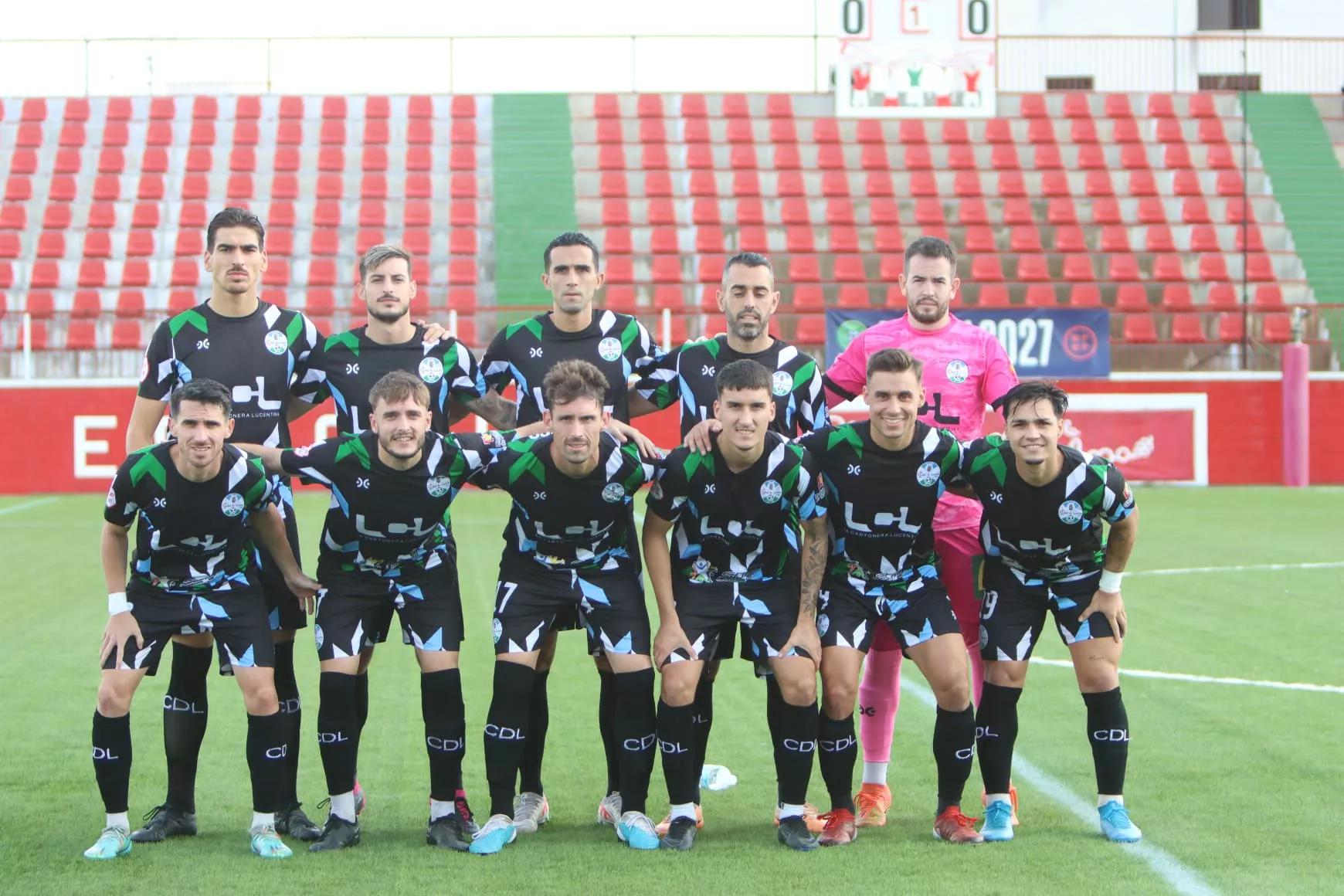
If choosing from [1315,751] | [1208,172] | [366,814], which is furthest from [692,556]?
[1208,172]

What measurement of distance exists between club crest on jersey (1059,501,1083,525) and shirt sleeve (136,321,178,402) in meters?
3.09

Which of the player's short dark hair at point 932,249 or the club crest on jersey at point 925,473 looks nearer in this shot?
the club crest on jersey at point 925,473

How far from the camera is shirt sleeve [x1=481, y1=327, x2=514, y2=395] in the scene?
5.57 meters

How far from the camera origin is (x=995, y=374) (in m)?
5.48

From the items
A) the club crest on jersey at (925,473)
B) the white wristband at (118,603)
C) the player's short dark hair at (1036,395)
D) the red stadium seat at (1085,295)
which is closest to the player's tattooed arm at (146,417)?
the white wristband at (118,603)

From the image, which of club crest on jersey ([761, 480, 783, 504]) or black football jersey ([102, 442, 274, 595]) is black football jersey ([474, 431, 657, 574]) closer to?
club crest on jersey ([761, 480, 783, 504])

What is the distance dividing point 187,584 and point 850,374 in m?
2.47

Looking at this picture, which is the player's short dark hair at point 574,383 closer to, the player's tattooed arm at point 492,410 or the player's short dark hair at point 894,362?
the player's tattooed arm at point 492,410

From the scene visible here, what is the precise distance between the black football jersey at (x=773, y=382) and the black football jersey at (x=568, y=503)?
36 cm

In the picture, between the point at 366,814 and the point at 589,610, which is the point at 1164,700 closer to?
the point at 589,610

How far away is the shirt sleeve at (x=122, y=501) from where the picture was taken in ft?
15.7

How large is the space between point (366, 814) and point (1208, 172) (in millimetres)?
21936

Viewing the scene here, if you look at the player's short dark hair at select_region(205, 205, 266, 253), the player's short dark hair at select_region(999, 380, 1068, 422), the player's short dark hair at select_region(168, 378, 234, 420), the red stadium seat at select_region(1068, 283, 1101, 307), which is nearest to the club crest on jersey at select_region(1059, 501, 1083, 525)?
the player's short dark hair at select_region(999, 380, 1068, 422)

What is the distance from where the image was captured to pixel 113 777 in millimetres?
4695
